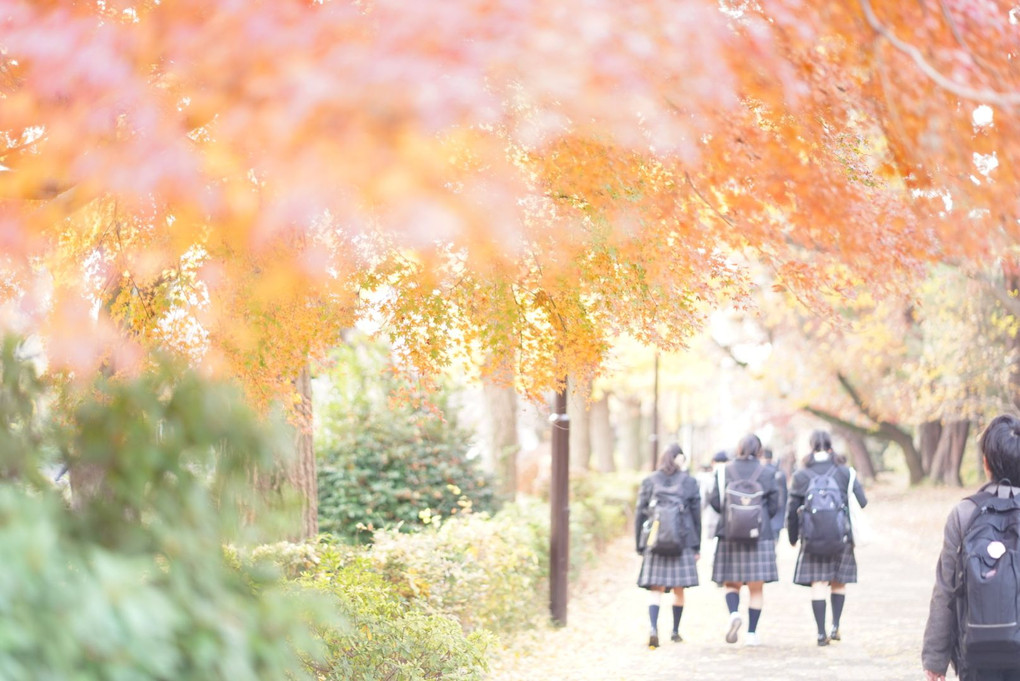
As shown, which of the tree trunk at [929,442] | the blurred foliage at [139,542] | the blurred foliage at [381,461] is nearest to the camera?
the blurred foliage at [139,542]

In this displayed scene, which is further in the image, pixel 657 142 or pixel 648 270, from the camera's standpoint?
pixel 648 270

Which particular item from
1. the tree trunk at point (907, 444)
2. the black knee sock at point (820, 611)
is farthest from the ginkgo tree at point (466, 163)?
the tree trunk at point (907, 444)

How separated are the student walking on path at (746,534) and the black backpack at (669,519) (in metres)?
0.31

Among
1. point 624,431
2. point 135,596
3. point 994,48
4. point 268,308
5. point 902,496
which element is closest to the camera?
point 135,596

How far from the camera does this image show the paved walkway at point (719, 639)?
386 inches

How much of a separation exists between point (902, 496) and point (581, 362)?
30.3m

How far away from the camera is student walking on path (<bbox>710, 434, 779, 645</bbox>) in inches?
433

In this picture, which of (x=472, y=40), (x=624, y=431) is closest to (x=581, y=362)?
(x=472, y=40)

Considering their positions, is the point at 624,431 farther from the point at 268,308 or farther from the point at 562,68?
the point at 562,68

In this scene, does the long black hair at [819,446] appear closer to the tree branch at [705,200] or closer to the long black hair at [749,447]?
the long black hair at [749,447]

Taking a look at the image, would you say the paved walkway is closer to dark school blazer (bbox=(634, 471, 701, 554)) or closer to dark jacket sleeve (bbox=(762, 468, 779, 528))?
dark school blazer (bbox=(634, 471, 701, 554))

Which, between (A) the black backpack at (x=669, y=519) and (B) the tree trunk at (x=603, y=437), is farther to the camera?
(B) the tree trunk at (x=603, y=437)

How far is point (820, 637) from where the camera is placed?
11031mm

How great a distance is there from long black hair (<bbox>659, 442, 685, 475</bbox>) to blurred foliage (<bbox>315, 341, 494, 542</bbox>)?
288 centimetres
